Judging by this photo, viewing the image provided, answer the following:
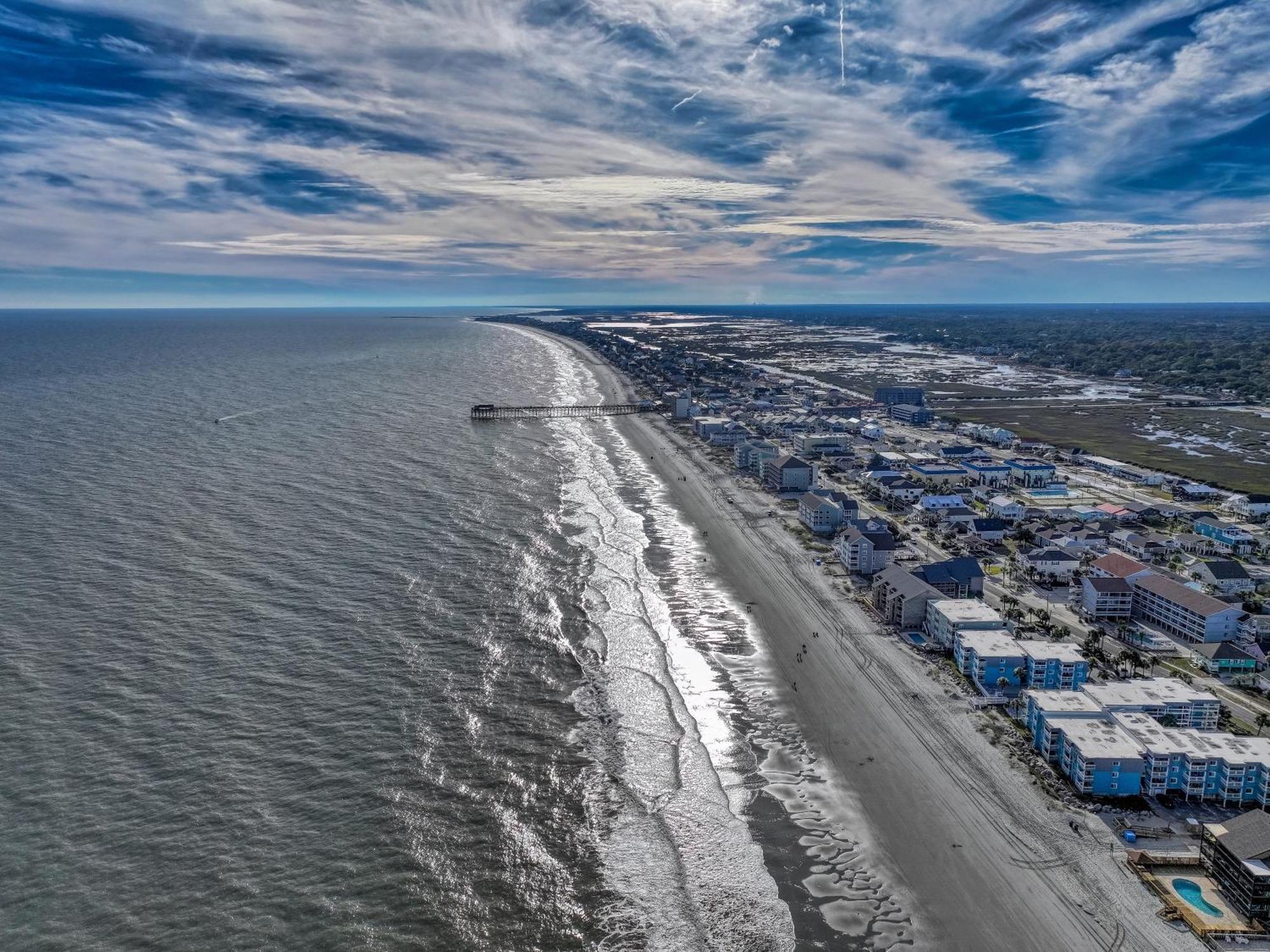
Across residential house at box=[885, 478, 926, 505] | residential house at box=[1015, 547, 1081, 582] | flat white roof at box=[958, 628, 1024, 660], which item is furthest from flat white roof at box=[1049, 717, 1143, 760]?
residential house at box=[885, 478, 926, 505]

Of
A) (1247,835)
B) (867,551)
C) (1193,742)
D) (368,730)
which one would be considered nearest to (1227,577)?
(867,551)

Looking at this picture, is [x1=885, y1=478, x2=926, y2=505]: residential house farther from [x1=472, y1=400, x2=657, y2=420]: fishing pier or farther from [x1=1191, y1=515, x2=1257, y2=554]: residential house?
[x1=472, y1=400, x2=657, y2=420]: fishing pier

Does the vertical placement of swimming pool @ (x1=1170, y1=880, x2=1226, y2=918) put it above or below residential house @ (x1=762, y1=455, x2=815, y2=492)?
below

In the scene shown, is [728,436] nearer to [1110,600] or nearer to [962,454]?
[962,454]

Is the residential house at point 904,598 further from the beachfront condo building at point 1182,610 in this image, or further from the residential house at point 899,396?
the residential house at point 899,396

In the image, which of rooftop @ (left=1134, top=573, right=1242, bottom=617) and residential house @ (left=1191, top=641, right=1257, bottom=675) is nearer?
residential house @ (left=1191, top=641, right=1257, bottom=675)

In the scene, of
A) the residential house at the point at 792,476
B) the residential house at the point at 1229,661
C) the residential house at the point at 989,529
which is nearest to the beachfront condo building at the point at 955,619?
the residential house at the point at 1229,661

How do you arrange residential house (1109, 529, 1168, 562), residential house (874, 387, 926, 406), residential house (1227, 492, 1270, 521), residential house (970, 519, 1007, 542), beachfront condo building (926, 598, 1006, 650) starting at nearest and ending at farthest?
beachfront condo building (926, 598, 1006, 650), residential house (1109, 529, 1168, 562), residential house (970, 519, 1007, 542), residential house (1227, 492, 1270, 521), residential house (874, 387, 926, 406)
